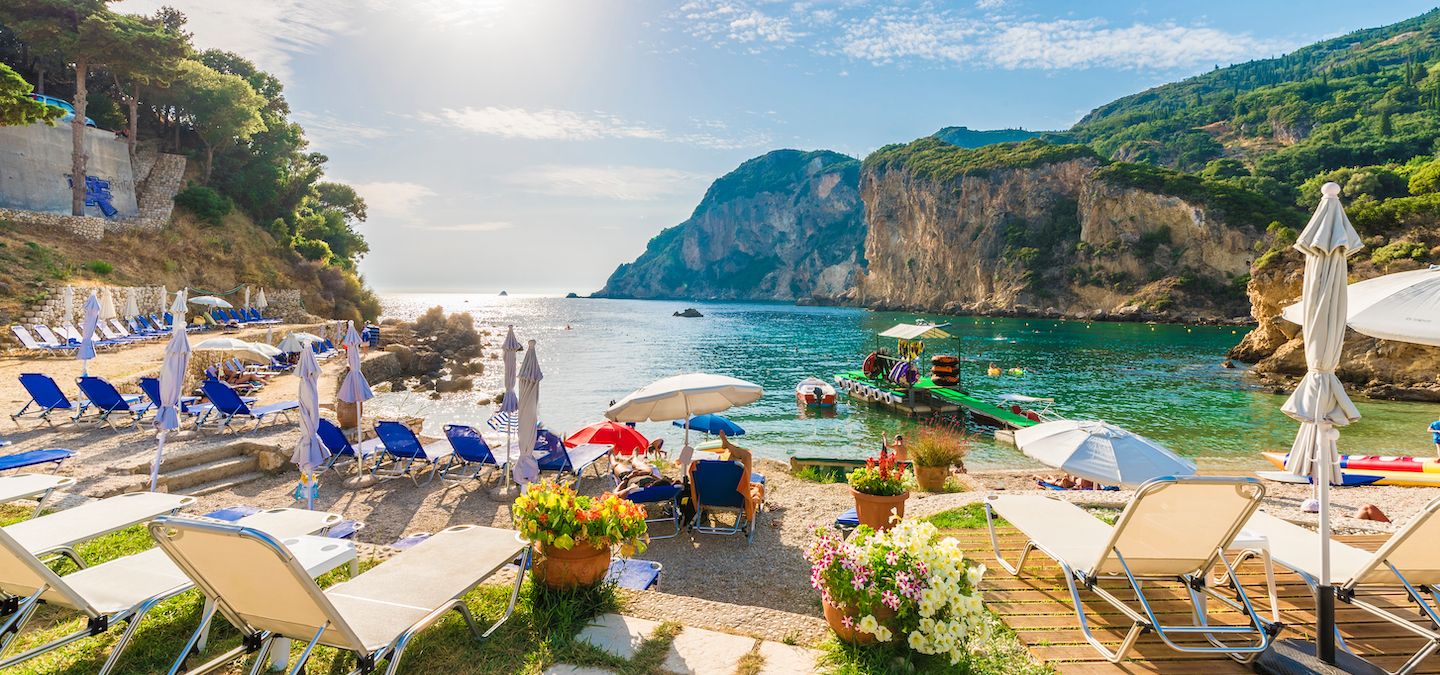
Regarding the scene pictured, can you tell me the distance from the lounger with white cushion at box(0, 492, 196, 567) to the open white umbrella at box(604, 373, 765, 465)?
363 cm

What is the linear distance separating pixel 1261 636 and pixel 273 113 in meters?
57.6

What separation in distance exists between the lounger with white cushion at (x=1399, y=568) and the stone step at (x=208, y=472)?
11.8 metres

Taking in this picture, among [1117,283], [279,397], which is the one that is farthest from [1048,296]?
[279,397]

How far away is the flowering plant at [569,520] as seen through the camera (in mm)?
3742

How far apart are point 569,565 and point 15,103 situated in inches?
1170

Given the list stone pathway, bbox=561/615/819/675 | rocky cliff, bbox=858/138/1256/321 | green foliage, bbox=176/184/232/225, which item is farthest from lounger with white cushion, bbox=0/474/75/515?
rocky cliff, bbox=858/138/1256/321

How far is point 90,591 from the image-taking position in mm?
3381

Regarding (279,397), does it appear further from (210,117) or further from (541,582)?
(210,117)

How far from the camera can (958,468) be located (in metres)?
11.8

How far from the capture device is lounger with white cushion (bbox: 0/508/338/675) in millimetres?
3053

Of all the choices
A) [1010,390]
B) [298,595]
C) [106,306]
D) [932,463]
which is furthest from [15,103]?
[1010,390]

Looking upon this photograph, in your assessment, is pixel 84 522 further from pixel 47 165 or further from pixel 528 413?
pixel 47 165

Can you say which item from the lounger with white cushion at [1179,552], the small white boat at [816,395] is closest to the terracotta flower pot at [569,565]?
the lounger with white cushion at [1179,552]

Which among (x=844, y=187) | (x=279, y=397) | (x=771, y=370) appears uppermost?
(x=844, y=187)
